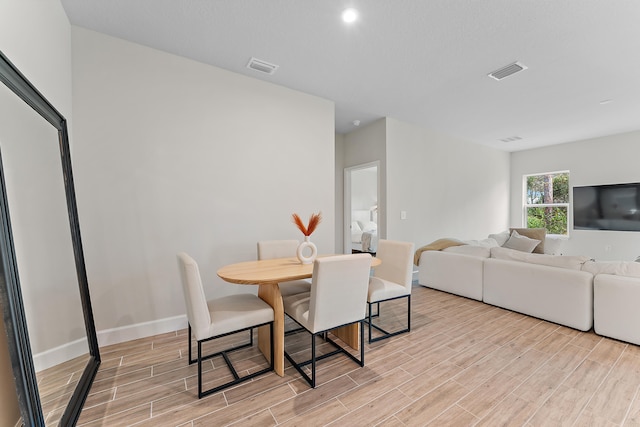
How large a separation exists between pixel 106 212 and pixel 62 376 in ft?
4.40

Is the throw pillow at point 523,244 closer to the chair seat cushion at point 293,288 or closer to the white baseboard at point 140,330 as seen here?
the chair seat cushion at point 293,288

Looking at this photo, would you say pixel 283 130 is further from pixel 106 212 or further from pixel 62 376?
pixel 62 376

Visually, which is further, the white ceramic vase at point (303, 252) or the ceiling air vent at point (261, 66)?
the ceiling air vent at point (261, 66)

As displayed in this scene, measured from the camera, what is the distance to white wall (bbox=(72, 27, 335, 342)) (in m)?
2.38

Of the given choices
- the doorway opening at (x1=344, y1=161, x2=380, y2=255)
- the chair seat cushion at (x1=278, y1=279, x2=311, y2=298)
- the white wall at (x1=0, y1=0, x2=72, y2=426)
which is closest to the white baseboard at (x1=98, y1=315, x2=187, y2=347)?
the white wall at (x1=0, y1=0, x2=72, y2=426)

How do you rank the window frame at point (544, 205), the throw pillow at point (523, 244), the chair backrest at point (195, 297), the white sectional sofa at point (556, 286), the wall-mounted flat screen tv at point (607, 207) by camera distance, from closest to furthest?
the chair backrest at point (195, 297) → the white sectional sofa at point (556, 286) → the throw pillow at point (523, 244) → the wall-mounted flat screen tv at point (607, 207) → the window frame at point (544, 205)

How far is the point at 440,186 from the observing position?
A: 523cm

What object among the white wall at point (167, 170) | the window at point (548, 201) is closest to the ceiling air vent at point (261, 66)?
the white wall at point (167, 170)

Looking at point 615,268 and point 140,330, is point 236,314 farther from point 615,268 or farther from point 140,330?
point 615,268

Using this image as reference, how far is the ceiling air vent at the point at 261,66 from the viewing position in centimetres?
280

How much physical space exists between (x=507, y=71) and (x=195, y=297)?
3670mm

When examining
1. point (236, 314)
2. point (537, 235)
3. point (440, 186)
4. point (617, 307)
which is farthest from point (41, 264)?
point (537, 235)

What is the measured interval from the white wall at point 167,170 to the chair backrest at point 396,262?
116 centimetres

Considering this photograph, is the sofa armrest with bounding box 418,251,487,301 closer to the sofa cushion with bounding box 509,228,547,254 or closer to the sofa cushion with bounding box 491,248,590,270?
the sofa cushion with bounding box 491,248,590,270
